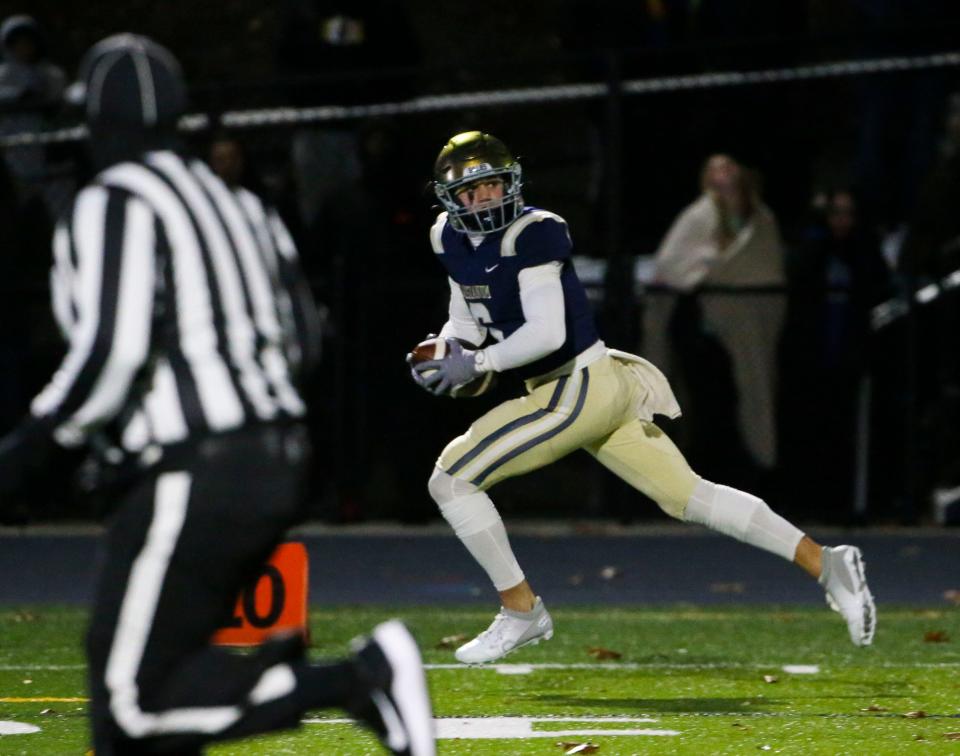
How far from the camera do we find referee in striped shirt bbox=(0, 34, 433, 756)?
4.02 metres

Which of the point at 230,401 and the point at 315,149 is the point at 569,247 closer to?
the point at 230,401

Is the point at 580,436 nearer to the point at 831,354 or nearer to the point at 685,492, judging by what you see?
the point at 685,492

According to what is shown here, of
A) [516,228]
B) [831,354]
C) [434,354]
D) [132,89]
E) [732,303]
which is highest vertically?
[132,89]

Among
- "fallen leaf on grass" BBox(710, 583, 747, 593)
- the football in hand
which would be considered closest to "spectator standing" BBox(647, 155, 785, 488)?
"fallen leaf on grass" BBox(710, 583, 747, 593)

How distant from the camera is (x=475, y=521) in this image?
702 cm

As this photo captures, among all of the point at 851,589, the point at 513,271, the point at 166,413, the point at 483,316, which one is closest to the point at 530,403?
the point at 483,316

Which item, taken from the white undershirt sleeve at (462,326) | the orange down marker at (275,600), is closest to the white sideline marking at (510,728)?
the orange down marker at (275,600)

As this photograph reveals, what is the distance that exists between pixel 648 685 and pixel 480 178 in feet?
5.71

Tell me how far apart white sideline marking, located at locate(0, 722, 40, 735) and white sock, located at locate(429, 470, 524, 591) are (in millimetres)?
1568

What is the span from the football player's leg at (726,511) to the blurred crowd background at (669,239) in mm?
4523

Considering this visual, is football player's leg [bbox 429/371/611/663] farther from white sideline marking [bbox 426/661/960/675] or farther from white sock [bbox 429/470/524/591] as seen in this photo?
white sideline marking [bbox 426/661/960/675]

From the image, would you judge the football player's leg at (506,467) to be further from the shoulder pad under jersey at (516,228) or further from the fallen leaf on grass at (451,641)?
the fallen leaf on grass at (451,641)

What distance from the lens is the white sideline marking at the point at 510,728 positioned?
19.4 feet

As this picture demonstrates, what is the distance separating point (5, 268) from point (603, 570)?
160 inches
